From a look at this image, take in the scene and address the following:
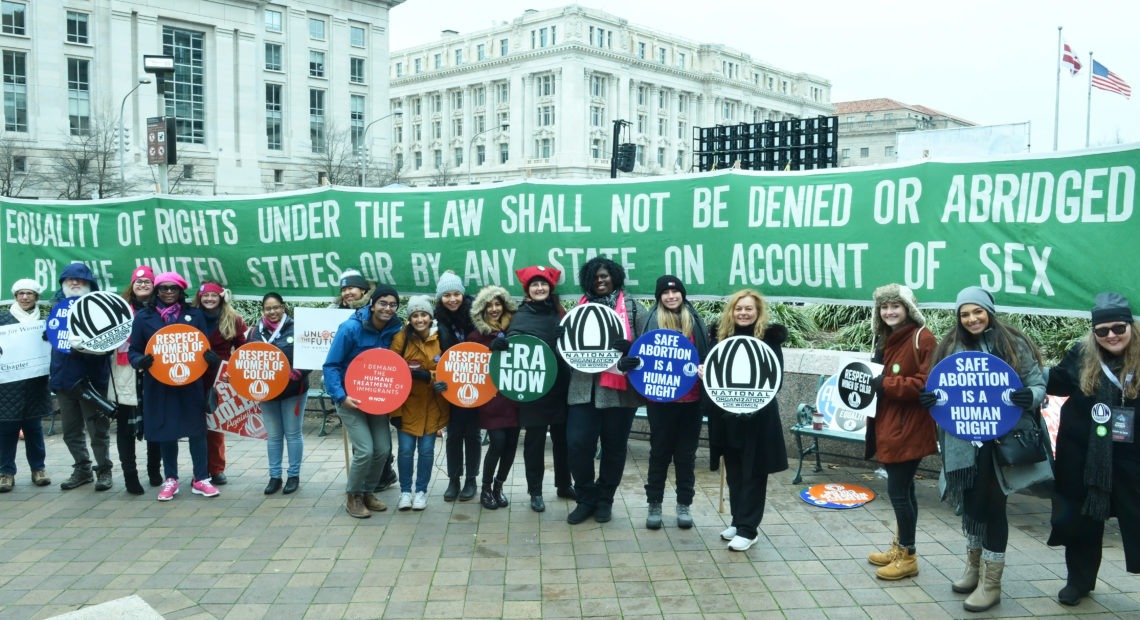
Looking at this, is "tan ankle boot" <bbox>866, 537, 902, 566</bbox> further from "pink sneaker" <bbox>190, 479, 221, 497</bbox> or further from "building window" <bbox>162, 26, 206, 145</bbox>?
"building window" <bbox>162, 26, 206, 145</bbox>

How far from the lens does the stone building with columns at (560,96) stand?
347ft

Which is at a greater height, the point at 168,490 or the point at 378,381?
the point at 378,381

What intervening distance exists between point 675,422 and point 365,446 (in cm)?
224

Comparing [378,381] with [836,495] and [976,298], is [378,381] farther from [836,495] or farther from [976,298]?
[976,298]

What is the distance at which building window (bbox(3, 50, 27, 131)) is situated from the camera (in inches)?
2653

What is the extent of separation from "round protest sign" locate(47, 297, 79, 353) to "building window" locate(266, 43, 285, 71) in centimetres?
8008

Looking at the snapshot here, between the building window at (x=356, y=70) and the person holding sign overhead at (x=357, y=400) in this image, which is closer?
the person holding sign overhead at (x=357, y=400)

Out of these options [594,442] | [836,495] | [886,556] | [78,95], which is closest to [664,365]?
[594,442]

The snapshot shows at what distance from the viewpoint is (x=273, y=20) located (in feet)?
271

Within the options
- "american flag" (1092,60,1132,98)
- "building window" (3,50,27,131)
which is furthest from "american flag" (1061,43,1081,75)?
"building window" (3,50,27,131)

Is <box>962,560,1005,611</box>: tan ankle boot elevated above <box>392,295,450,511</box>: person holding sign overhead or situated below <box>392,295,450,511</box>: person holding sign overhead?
below

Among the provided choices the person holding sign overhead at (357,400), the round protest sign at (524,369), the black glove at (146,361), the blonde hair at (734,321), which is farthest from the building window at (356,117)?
the blonde hair at (734,321)

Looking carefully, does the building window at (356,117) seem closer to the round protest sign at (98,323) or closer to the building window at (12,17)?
the building window at (12,17)

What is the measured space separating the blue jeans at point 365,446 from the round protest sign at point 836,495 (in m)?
3.22
